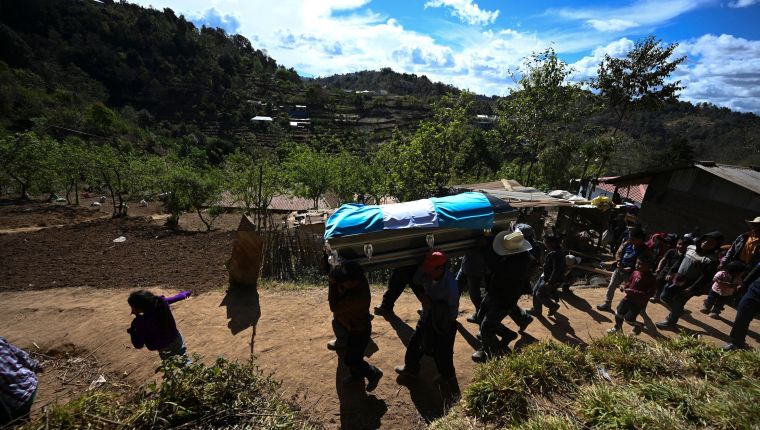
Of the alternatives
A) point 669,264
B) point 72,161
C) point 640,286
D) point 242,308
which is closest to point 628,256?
point 669,264

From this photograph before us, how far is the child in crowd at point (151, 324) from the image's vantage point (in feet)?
11.9

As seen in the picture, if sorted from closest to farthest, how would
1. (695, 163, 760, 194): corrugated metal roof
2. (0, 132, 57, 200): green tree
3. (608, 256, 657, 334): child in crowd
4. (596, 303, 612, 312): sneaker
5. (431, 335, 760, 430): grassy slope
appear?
(431, 335, 760, 430): grassy slope
(608, 256, 657, 334): child in crowd
(596, 303, 612, 312): sneaker
(695, 163, 760, 194): corrugated metal roof
(0, 132, 57, 200): green tree

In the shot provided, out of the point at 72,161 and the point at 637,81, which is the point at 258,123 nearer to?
the point at 72,161

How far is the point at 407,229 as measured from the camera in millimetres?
4555

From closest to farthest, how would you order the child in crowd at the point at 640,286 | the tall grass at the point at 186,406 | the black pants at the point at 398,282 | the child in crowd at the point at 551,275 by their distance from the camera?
the tall grass at the point at 186,406
the child in crowd at the point at 640,286
the black pants at the point at 398,282
the child in crowd at the point at 551,275

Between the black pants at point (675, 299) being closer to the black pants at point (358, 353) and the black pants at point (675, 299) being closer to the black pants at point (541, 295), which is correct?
the black pants at point (541, 295)

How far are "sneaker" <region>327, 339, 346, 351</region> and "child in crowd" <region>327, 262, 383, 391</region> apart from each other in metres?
0.69

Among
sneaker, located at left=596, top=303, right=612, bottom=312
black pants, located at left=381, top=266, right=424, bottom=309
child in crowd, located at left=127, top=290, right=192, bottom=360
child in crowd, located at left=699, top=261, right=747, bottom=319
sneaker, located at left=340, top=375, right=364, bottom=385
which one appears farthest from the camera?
sneaker, located at left=596, top=303, right=612, bottom=312

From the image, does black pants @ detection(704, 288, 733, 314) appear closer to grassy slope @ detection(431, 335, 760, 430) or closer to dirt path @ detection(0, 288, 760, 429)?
dirt path @ detection(0, 288, 760, 429)

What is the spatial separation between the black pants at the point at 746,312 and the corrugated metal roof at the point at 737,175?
610 cm

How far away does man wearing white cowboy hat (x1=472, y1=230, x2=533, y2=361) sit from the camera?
170 inches

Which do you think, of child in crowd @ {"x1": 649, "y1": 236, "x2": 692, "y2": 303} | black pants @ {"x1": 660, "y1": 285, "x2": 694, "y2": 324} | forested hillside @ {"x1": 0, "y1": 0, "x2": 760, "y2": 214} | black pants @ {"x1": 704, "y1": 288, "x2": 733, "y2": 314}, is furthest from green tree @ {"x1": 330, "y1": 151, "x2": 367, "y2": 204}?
black pants @ {"x1": 704, "y1": 288, "x2": 733, "y2": 314}

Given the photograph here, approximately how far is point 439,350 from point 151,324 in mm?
3139

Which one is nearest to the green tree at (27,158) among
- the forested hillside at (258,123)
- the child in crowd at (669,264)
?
the forested hillside at (258,123)
